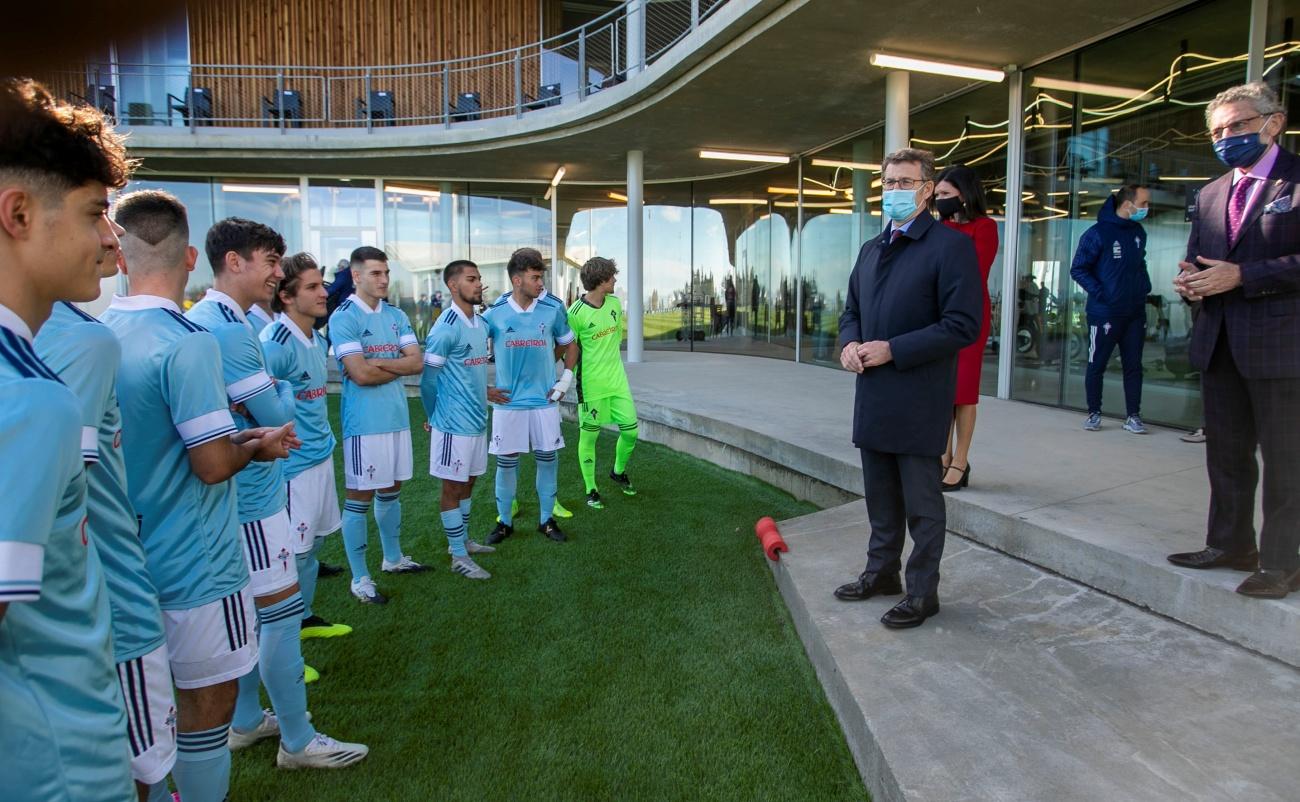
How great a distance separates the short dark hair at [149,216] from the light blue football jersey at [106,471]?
430 mm

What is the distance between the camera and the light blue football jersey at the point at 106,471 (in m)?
1.64

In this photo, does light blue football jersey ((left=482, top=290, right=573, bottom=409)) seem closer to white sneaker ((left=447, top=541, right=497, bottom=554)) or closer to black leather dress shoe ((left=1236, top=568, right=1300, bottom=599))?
white sneaker ((left=447, top=541, right=497, bottom=554))

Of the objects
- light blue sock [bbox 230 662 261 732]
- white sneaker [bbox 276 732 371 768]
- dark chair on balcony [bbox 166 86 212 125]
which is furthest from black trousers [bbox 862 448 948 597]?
dark chair on balcony [bbox 166 86 212 125]

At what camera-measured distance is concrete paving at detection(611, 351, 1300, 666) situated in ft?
10.8

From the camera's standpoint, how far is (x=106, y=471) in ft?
5.88

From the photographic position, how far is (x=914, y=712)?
2803 mm

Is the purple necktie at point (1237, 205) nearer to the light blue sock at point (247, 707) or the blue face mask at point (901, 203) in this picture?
the blue face mask at point (901, 203)

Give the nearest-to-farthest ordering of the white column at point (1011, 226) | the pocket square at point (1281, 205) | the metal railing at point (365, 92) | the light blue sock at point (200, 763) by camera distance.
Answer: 1. the light blue sock at point (200, 763)
2. the pocket square at point (1281, 205)
3. the white column at point (1011, 226)
4. the metal railing at point (365, 92)

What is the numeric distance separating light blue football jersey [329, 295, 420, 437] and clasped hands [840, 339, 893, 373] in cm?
242

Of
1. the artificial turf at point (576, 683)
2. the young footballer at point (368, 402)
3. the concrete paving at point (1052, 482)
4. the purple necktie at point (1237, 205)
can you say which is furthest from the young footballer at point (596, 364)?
the purple necktie at point (1237, 205)

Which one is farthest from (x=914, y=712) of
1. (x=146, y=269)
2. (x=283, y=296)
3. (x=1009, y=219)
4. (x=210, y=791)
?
(x=1009, y=219)

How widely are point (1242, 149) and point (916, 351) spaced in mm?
1463

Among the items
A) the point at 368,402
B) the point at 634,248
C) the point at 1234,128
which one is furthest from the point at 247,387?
the point at 634,248

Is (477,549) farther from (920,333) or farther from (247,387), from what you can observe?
(920,333)
